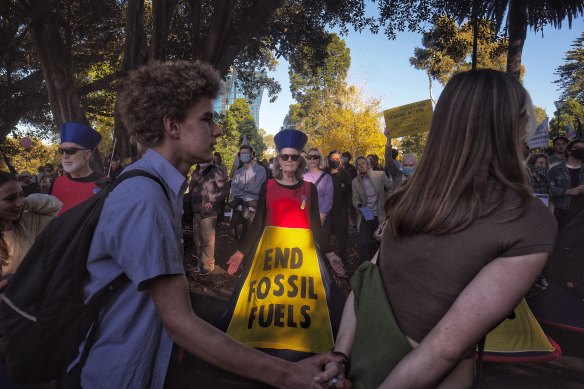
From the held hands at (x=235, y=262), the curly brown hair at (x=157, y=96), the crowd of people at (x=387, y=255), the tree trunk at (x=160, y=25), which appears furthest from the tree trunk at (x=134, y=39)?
the crowd of people at (x=387, y=255)

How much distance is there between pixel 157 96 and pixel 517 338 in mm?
3925

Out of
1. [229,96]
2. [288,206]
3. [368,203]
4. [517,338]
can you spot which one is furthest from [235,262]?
[229,96]

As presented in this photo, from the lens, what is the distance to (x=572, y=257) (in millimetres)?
3693

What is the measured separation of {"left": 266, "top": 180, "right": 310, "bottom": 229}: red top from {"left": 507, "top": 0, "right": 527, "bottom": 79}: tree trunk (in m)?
7.41

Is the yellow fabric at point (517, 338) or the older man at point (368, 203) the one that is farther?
the older man at point (368, 203)

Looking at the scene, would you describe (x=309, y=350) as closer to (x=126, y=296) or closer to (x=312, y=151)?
(x=126, y=296)

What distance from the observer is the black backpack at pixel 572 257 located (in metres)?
3.65

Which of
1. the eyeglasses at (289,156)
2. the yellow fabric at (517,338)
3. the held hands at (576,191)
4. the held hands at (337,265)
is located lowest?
the yellow fabric at (517,338)

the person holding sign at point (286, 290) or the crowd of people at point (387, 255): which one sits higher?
the crowd of people at point (387, 255)

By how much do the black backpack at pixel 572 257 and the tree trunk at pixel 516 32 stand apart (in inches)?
279

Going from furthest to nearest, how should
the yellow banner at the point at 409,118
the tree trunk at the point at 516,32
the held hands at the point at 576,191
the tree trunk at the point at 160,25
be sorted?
the tree trunk at the point at 516,32
the tree trunk at the point at 160,25
the yellow banner at the point at 409,118
the held hands at the point at 576,191

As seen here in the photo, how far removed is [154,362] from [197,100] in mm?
987

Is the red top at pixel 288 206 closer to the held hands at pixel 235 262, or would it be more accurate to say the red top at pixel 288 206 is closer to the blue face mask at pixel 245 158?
the held hands at pixel 235 262

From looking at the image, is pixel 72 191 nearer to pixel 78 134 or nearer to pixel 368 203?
pixel 78 134
